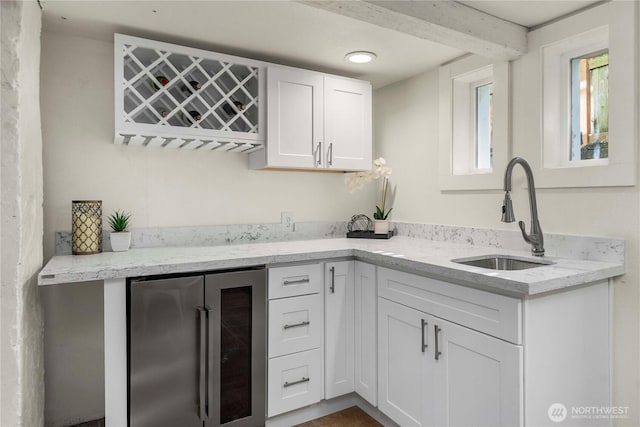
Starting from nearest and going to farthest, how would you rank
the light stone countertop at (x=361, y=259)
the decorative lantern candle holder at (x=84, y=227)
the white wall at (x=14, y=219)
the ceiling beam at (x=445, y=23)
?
the white wall at (x=14, y=219), the light stone countertop at (x=361, y=259), the ceiling beam at (x=445, y=23), the decorative lantern candle holder at (x=84, y=227)

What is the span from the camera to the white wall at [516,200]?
1.65 metres

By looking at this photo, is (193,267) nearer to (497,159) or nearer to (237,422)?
(237,422)

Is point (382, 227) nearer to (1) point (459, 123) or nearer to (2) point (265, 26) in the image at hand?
(1) point (459, 123)

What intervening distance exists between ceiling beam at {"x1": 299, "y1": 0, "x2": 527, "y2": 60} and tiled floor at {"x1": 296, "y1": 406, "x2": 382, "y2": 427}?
2064 mm

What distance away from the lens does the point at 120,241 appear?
6.84 ft

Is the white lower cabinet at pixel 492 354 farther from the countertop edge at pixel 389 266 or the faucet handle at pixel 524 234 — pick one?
the faucet handle at pixel 524 234

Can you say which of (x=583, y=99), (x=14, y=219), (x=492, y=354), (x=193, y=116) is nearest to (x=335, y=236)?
(x=193, y=116)

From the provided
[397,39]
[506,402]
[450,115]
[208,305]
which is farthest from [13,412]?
[450,115]

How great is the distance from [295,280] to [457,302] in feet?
2.77

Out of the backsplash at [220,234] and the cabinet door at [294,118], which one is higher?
the cabinet door at [294,118]

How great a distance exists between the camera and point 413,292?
1836 mm

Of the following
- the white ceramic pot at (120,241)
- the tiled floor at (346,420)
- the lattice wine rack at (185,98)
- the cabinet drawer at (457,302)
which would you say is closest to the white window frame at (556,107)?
the cabinet drawer at (457,302)

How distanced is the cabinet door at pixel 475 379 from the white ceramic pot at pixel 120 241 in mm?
1659

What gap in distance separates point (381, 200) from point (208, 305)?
1.78 m
